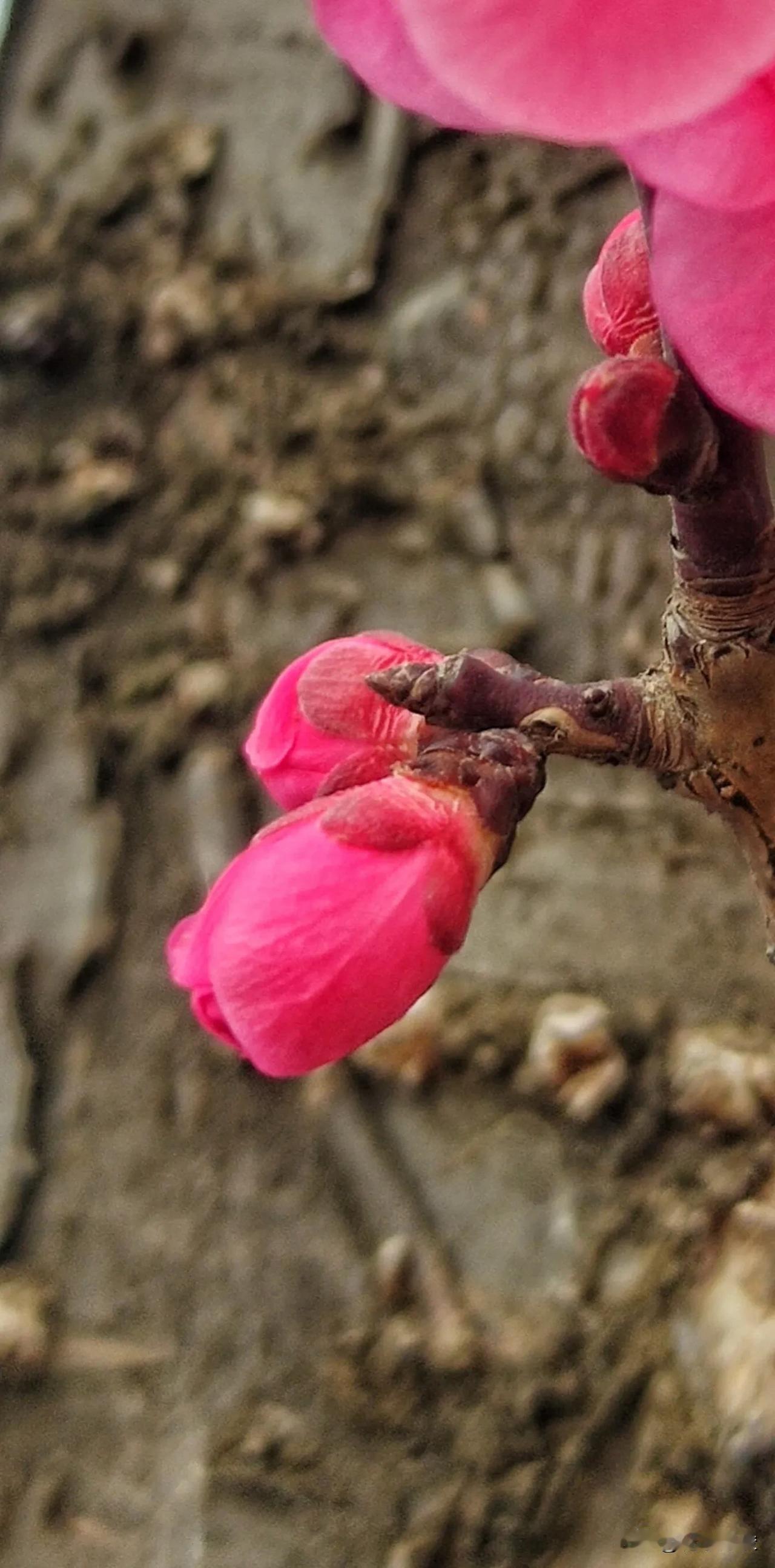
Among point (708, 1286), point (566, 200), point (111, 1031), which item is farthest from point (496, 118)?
point (566, 200)

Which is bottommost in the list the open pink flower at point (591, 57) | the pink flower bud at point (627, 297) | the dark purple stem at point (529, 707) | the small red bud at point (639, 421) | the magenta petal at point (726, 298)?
the dark purple stem at point (529, 707)

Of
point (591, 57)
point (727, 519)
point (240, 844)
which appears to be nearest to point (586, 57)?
point (591, 57)

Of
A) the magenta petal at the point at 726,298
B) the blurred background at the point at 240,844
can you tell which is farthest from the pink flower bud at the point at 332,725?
the blurred background at the point at 240,844

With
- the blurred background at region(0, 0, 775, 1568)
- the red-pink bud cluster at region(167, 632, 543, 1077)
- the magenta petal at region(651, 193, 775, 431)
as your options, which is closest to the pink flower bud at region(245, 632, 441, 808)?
the red-pink bud cluster at region(167, 632, 543, 1077)

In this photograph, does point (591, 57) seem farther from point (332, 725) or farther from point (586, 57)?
point (332, 725)

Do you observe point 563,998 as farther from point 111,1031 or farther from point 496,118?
point 496,118

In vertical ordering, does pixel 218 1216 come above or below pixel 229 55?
below

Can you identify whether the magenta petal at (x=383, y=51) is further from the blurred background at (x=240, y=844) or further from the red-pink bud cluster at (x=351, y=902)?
the blurred background at (x=240, y=844)
